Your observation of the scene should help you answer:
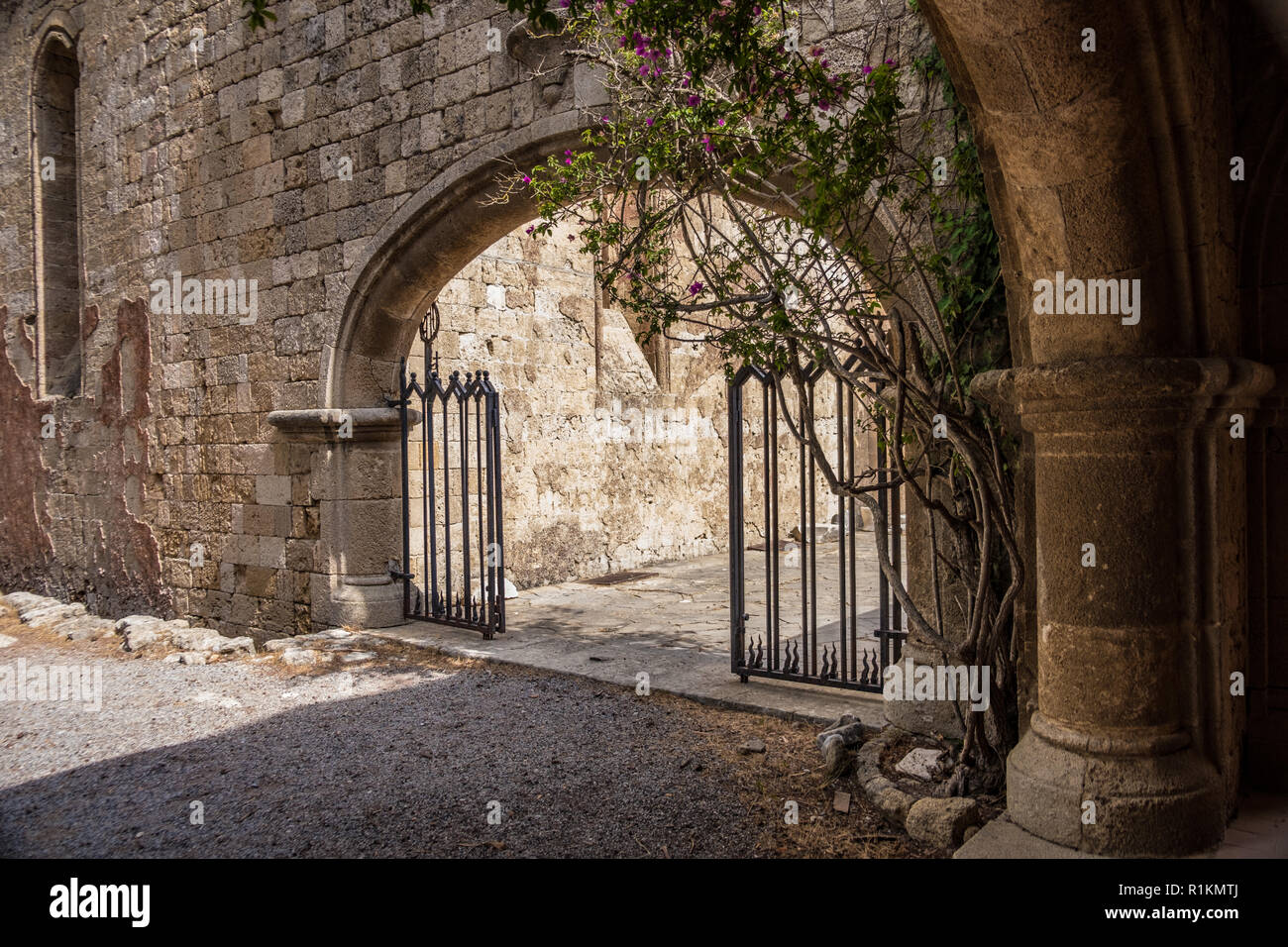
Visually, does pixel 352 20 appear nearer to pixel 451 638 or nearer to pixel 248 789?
pixel 451 638

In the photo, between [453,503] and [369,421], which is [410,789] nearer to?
[369,421]

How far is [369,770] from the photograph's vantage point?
310 cm

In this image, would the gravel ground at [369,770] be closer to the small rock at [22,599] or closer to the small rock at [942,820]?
the small rock at [942,820]

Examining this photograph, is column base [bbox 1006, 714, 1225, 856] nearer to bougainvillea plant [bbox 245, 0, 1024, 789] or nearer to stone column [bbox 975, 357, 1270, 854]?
stone column [bbox 975, 357, 1270, 854]

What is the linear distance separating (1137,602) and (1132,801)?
45 centimetres

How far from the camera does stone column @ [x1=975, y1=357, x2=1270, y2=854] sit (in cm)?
204

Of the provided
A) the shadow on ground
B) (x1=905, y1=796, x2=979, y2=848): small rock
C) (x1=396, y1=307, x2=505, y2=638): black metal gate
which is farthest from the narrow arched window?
(x1=905, y1=796, x2=979, y2=848): small rock

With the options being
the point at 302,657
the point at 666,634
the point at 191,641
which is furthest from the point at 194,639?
the point at 666,634

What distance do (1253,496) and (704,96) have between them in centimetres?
210

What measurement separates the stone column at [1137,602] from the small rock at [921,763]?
627 mm

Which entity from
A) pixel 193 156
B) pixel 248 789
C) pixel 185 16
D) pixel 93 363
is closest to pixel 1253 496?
pixel 248 789

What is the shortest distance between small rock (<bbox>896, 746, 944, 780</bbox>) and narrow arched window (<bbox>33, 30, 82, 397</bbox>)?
7766 millimetres

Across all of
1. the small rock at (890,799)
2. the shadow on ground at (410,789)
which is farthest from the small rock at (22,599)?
the small rock at (890,799)

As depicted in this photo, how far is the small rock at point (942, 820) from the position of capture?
2.40 meters
